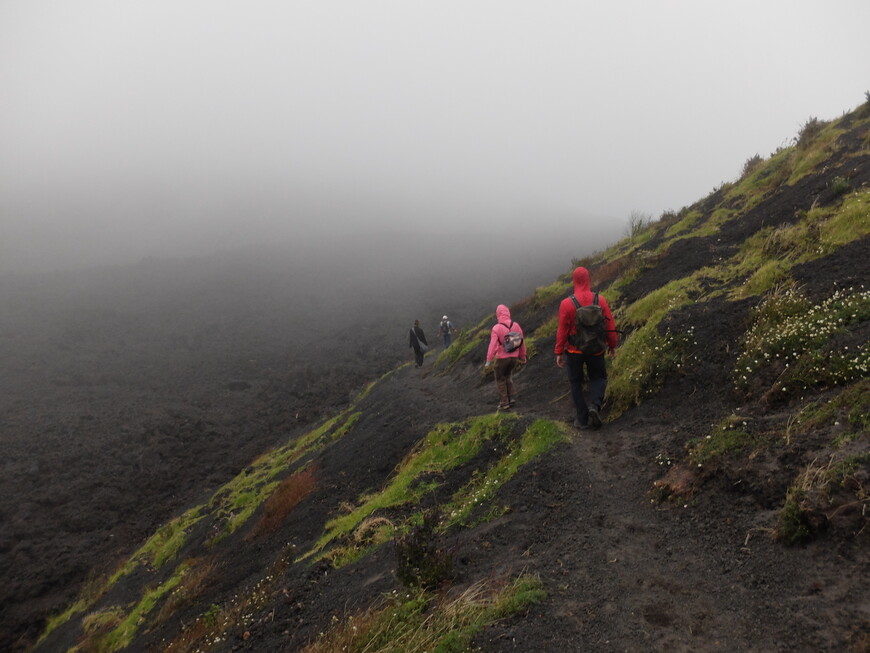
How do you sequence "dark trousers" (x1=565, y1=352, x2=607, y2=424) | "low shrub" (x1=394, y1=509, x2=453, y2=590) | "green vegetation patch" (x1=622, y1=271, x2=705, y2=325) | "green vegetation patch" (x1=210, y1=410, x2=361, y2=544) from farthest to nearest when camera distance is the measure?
"green vegetation patch" (x1=210, y1=410, x2=361, y2=544)
"green vegetation patch" (x1=622, y1=271, x2=705, y2=325)
"dark trousers" (x1=565, y1=352, x2=607, y2=424)
"low shrub" (x1=394, y1=509, x2=453, y2=590)

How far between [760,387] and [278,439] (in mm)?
21860

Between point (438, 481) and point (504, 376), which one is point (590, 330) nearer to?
point (438, 481)

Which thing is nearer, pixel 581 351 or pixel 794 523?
pixel 794 523

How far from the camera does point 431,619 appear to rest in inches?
176

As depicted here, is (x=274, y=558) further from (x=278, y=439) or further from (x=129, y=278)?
(x=129, y=278)

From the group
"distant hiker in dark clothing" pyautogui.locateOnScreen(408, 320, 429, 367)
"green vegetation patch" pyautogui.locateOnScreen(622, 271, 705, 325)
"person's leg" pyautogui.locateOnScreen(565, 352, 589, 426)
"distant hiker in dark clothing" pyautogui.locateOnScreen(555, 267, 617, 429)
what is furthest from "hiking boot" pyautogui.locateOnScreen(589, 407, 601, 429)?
"distant hiker in dark clothing" pyautogui.locateOnScreen(408, 320, 429, 367)

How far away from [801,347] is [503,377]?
5.70 metres

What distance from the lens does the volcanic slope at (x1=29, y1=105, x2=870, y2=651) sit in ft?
12.7

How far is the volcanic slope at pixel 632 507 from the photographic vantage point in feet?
12.7

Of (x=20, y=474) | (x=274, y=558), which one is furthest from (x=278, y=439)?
(x=274, y=558)

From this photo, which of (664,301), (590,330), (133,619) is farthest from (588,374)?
(133,619)

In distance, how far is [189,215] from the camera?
106 meters

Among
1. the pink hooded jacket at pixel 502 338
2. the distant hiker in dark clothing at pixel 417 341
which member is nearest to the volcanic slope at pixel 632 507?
the pink hooded jacket at pixel 502 338

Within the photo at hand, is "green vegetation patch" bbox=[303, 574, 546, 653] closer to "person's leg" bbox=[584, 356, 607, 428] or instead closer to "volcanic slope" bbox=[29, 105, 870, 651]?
"volcanic slope" bbox=[29, 105, 870, 651]
